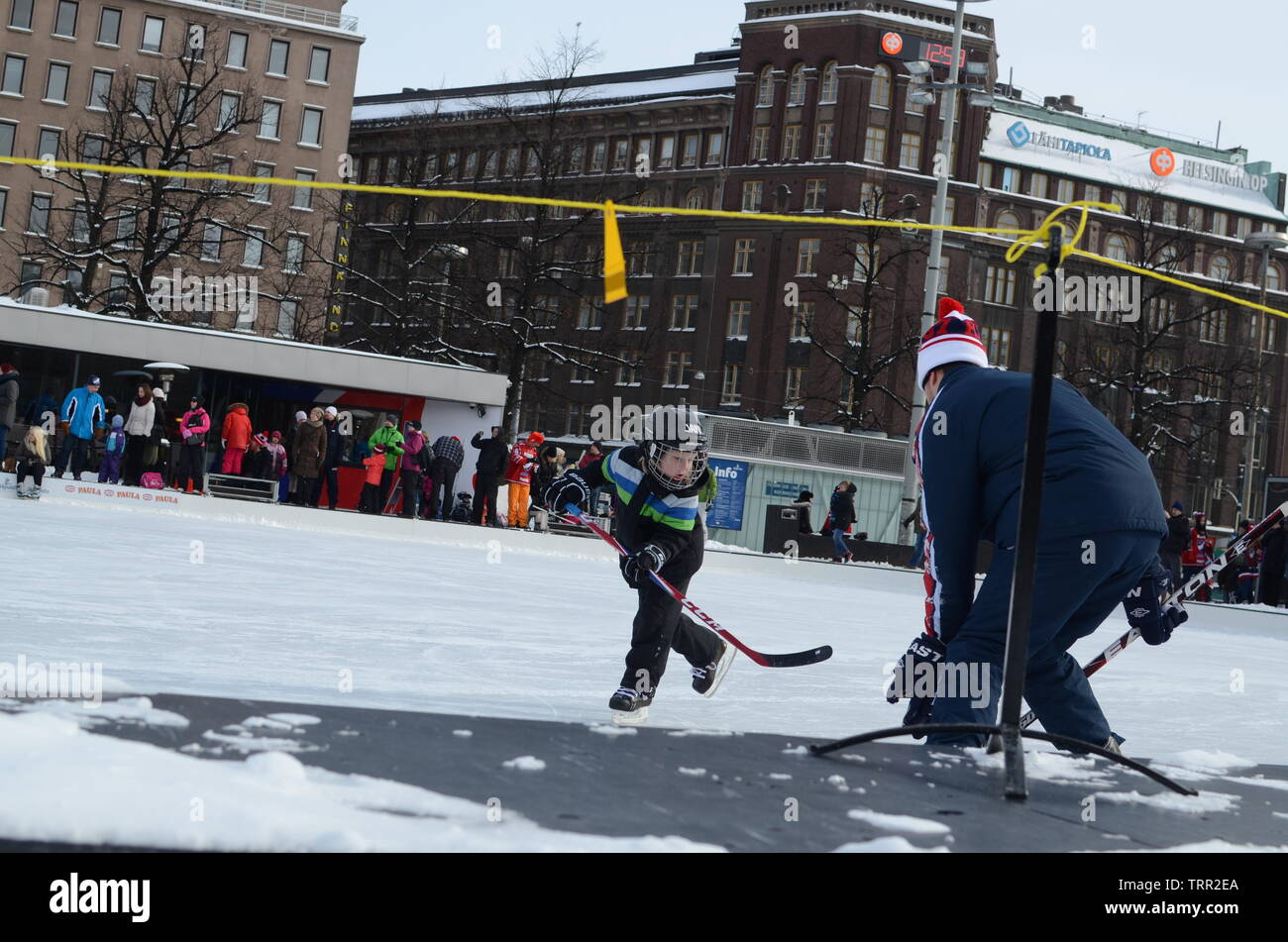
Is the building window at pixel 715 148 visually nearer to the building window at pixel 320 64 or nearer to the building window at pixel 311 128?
the building window at pixel 320 64

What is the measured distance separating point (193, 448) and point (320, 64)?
149ft

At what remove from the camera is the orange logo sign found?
66.8 metres

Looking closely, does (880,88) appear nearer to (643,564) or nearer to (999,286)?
(999,286)

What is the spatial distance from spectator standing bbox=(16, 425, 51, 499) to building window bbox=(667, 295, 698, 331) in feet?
159

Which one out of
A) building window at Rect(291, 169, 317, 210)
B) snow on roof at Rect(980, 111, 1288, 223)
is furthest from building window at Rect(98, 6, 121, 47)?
snow on roof at Rect(980, 111, 1288, 223)

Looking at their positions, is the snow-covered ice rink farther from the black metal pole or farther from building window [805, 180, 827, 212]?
building window [805, 180, 827, 212]

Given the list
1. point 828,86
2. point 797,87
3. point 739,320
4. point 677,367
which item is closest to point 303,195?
point 677,367

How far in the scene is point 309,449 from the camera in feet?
75.7

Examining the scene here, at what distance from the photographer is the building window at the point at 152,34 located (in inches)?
2386

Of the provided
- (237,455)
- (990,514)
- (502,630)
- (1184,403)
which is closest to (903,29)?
(1184,403)

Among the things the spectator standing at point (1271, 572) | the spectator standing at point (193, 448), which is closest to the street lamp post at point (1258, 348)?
the spectator standing at point (1271, 572)

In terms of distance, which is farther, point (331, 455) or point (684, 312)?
point (684, 312)

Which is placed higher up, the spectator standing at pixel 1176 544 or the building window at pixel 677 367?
the building window at pixel 677 367

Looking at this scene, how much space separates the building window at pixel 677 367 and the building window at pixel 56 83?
27.6 metres
